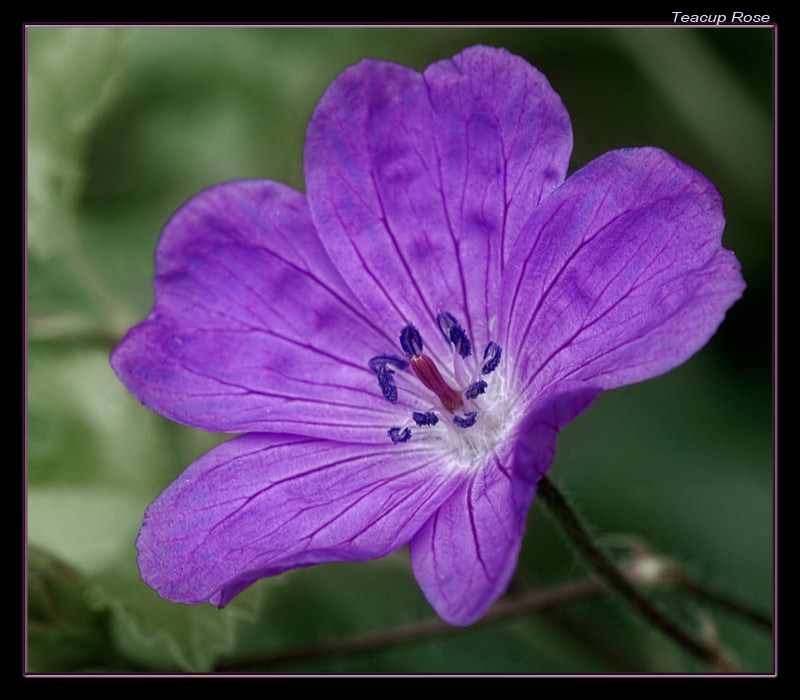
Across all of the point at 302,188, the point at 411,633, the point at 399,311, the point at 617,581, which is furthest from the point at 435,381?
the point at 302,188

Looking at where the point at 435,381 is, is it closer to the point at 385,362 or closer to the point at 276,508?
the point at 385,362

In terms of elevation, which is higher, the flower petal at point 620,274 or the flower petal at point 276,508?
the flower petal at point 620,274

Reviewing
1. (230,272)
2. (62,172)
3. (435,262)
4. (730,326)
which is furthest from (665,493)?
(62,172)

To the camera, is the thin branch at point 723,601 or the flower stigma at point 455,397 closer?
the flower stigma at point 455,397

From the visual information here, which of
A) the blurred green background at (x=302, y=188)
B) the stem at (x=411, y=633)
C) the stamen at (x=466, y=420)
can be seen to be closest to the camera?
the stamen at (x=466, y=420)

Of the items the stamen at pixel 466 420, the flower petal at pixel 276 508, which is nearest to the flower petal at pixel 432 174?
the stamen at pixel 466 420

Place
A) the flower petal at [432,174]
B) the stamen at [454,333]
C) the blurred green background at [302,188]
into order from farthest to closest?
the blurred green background at [302,188], the stamen at [454,333], the flower petal at [432,174]

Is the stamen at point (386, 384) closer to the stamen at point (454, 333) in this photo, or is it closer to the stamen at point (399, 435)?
the stamen at point (399, 435)

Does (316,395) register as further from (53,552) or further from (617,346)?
(53,552)
